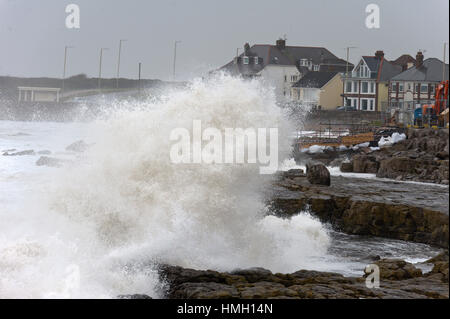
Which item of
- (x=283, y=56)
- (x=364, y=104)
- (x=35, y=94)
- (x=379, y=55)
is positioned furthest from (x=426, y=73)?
(x=35, y=94)

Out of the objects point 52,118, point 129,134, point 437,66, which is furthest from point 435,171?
point 52,118

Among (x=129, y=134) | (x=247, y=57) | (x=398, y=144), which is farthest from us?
(x=247, y=57)

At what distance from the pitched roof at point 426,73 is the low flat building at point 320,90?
5918 millimetres

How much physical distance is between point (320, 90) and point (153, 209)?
4100 cm

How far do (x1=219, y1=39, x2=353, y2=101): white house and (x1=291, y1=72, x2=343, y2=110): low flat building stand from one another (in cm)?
86

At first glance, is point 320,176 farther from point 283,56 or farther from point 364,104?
point 283,56

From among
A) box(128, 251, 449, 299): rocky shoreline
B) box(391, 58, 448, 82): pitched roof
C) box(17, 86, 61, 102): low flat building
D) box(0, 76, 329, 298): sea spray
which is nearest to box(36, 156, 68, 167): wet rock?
box(0, 76, 329, 298): sea spray

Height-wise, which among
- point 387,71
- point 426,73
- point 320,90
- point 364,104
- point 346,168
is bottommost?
point 346,168

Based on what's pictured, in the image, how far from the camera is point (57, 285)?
7.21 m

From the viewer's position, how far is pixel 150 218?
9008mm

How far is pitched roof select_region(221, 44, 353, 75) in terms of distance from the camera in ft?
155

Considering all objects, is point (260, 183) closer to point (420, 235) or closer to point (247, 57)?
point (420, 235)

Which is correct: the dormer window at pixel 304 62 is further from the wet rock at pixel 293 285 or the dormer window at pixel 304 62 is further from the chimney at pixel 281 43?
the wet rock at pixel 293 285
